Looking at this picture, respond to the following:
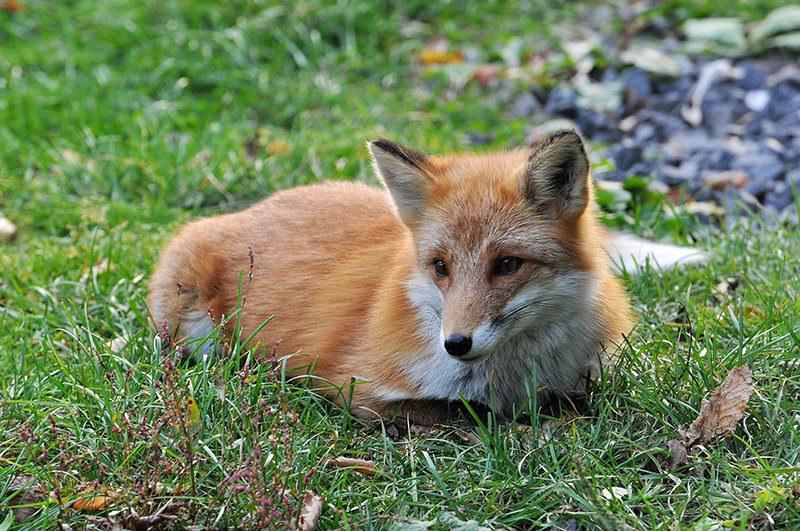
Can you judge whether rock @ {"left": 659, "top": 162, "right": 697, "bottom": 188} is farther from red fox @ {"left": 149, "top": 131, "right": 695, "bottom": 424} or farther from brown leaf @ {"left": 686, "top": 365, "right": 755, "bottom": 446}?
brown leaf @ {"left": 686, "top": 365, "right": 755, "bottom": 446}

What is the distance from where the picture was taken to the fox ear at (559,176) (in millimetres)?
3402

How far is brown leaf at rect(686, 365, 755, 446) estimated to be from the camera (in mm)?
3289

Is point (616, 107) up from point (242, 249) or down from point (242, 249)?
down

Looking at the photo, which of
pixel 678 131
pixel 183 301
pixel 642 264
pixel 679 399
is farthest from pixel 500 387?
pixel 678 131

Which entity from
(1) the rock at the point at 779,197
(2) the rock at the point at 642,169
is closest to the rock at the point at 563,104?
(2) the rock at the point at 642,169

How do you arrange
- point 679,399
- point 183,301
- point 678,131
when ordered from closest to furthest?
point 679,399, point 183,301, point 678,131

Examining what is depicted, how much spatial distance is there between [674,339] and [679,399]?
28.8 inches

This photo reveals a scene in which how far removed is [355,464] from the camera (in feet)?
11.1

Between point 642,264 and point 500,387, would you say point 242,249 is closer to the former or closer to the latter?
point 500,387

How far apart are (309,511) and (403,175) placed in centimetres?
162

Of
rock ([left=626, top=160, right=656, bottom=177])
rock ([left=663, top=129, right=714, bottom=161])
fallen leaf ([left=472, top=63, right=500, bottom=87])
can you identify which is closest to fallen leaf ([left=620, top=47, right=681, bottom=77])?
rock ([left=663, top=129, right=714, bottom=161])

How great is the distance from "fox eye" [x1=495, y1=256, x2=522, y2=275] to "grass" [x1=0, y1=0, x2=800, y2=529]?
72cm

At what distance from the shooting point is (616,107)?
7703 mm

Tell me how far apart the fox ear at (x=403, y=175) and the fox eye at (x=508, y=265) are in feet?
1.77
